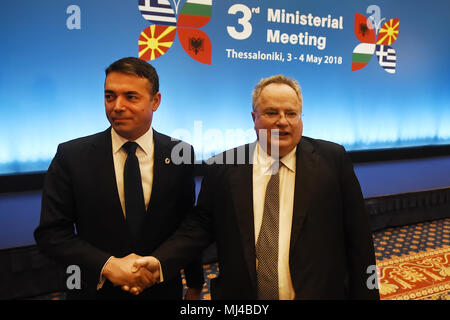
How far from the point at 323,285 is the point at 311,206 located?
0.98ft

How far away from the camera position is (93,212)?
1.38 metres

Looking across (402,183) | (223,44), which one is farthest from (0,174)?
(402,183)

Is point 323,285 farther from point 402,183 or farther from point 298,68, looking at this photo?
point 402,183

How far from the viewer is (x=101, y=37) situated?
3.03 meters

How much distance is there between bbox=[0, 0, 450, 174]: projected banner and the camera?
285 centimetres

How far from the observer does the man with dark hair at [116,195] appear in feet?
4.38

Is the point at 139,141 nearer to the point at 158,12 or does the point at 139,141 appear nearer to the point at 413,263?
the point at 158,12

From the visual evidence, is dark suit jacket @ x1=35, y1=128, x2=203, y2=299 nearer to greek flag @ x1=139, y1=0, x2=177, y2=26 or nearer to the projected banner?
the projected banner

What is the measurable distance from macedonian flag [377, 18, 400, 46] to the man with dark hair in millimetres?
3758

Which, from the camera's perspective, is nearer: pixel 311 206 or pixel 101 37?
pixel 311 206

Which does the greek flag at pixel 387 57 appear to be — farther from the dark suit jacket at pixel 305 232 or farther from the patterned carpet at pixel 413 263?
the dark suit jacket at pixel 305 232

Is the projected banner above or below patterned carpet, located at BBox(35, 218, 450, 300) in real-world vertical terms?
above

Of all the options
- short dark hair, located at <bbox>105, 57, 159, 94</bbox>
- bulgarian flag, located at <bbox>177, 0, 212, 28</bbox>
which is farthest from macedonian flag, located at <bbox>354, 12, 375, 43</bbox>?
short dark hair, located at <bbox>105, 57, 159, 94</bbox>
